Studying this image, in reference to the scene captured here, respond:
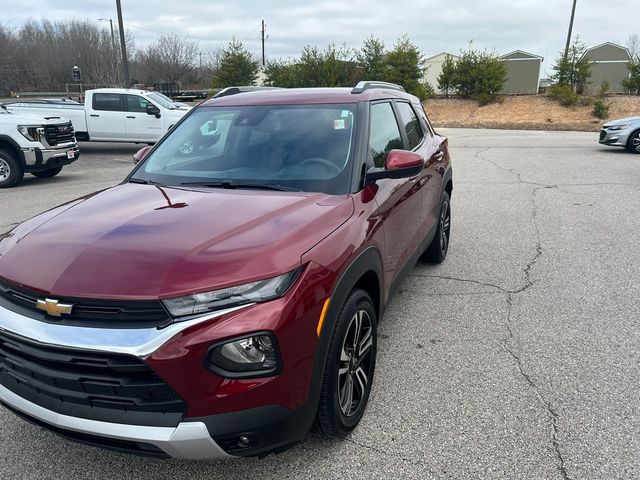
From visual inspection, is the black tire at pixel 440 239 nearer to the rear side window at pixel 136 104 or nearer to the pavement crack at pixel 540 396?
the pavement crack at pixel 540 396

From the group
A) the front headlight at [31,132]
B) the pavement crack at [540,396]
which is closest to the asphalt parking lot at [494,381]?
the pavement crack at [540,396]

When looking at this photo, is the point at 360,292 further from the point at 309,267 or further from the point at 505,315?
the point at 505,315

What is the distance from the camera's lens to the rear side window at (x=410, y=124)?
4305 millimetres

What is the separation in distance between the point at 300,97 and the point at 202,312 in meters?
A: 2.19

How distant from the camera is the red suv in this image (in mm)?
1936

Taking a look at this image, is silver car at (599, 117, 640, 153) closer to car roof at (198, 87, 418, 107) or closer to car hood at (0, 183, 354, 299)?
car roof at (198, 87, 418, 107)

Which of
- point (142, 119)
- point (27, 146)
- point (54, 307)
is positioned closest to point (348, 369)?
point (54, 307)

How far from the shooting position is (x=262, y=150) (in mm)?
3359

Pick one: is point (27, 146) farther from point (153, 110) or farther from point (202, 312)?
point (202, 312)

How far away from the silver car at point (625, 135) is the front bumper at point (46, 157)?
47.0ft

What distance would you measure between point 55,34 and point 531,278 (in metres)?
78.7

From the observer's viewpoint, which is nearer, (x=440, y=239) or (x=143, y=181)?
(x=143, y=181)

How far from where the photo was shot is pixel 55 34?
67.9m

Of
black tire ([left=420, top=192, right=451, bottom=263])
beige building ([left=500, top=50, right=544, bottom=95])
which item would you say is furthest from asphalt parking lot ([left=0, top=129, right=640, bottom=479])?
beige building ([left=500, top=50, right=544, bottom=95])
